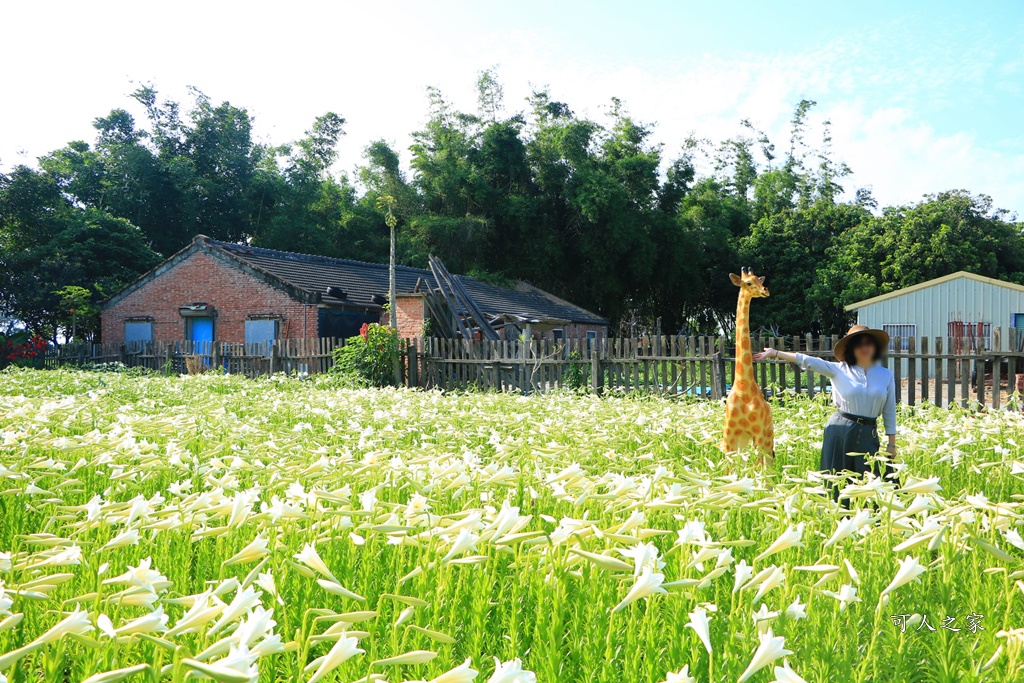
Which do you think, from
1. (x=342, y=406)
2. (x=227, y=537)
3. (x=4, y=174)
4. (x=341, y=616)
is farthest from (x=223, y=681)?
(x=4, y=174)

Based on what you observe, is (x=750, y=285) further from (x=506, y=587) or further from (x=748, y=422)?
(x=506, y=587)

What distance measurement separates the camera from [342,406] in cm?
793

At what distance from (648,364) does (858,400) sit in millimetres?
8464

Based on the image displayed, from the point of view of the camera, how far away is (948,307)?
84.3 ft

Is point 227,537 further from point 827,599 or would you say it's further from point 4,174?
point 4,174

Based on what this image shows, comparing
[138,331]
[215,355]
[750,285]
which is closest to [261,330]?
[215,355]

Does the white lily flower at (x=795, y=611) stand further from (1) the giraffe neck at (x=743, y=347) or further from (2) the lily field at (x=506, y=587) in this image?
(1) the giraffe neck at (x=743, y=347)

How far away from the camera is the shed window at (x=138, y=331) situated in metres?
27.5

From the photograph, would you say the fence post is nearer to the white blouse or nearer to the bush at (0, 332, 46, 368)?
the white blouse

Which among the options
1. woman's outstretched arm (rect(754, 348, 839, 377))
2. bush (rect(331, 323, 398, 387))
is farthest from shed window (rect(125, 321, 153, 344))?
woman's outstretched arm (rect(754, 348, 839, 377))

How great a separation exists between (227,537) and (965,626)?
88.4 inches

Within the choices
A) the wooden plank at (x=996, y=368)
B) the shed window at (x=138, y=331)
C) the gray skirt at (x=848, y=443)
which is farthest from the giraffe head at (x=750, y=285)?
the shed window at (x=138, y=331)

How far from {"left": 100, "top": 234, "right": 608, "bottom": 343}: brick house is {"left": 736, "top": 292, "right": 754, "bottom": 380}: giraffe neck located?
16.9 m

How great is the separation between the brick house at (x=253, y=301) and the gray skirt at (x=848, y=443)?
60.2ft
